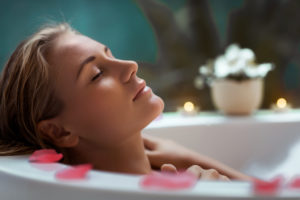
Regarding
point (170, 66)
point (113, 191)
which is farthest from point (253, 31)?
point (113, 191)

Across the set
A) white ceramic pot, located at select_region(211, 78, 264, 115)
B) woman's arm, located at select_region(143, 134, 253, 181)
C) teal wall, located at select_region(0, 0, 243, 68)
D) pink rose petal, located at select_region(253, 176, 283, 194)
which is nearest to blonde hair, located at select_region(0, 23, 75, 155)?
woman's arm, located at select_region(143, 134, 253, 181)

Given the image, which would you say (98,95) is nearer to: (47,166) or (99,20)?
(47,166)

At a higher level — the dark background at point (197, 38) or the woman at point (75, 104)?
the dark background at point (197, 38)

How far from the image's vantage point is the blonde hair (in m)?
1.10

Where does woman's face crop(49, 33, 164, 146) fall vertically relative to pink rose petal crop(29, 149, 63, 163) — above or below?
above

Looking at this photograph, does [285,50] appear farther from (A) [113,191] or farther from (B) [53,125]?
(A) [113,191]

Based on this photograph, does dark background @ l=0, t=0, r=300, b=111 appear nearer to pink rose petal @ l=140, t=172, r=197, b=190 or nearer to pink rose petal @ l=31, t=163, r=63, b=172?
pink rose petal @ l=31, t=163, r=63, b=172

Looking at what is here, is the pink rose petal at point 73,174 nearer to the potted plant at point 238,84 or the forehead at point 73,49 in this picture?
the forehead at point 73,49

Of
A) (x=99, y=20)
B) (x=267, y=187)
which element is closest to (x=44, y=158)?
(x=267, y=187)

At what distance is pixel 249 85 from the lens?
2.01 metres

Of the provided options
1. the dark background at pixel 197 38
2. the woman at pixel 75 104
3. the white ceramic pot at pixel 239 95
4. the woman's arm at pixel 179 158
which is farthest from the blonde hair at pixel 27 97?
the dark background at pixel 197 38

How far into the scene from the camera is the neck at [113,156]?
1.16 metres

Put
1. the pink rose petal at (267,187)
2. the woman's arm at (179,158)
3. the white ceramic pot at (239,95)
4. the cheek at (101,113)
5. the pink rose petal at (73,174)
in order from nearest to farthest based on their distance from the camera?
the pink rose petal at (267,187) → the pink rose petal at (73,174) → the cheek at (101,113) → the woman's arm at (179,158) → the white ceramic pot at (239,95)

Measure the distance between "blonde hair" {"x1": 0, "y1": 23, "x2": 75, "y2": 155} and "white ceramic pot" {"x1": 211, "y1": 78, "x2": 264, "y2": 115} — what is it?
3.50 ft
